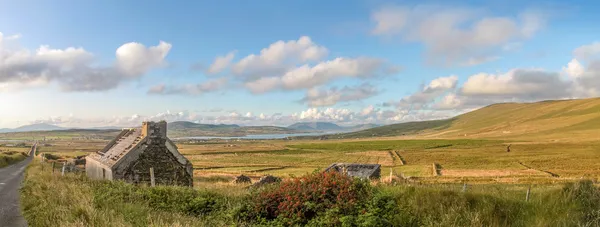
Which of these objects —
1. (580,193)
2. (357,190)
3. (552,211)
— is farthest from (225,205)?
(580,193)

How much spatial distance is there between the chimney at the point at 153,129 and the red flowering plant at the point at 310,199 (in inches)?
464

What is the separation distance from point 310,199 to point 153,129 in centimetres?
1400

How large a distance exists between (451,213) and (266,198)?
5785 millimetres

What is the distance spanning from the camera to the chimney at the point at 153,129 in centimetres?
2244

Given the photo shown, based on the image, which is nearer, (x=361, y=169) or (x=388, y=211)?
(x=388, y=211)

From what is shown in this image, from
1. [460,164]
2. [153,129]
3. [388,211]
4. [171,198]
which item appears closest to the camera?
[388,211]

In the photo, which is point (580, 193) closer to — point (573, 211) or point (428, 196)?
point (573, 211)

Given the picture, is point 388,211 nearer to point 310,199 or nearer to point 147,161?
point 310,199

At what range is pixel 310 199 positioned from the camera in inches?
475

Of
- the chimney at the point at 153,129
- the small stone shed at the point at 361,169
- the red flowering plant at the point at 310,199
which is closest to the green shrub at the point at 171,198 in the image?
the red flowering plant at the point at 310,199

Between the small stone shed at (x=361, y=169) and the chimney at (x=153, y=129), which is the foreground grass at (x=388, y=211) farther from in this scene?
the small stone shed at (x=361, y=169)

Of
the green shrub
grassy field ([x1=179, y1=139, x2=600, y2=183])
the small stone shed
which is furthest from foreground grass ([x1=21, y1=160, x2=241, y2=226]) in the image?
the small stone shed

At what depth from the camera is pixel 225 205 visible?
526 inches

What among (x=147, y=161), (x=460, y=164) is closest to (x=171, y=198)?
(x=147, y=161)
